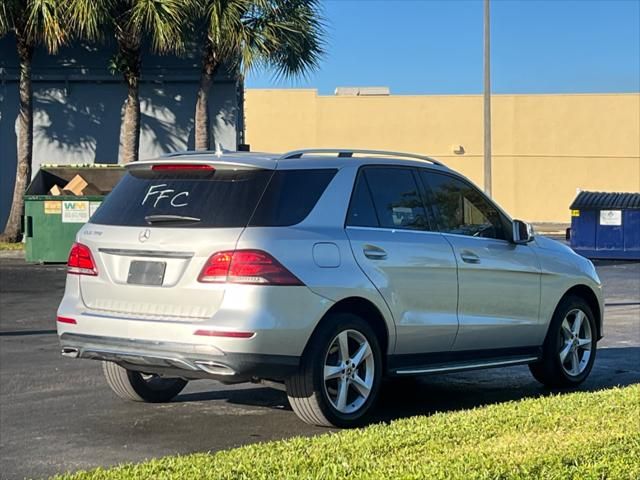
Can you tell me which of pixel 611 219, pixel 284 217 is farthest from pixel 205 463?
pixel 611 219

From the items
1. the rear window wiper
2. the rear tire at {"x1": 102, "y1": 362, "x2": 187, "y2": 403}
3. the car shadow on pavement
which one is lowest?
the car shadow on pavement

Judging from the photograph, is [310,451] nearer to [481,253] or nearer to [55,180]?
[481,253]

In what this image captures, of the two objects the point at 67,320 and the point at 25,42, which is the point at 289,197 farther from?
the point at 25,42

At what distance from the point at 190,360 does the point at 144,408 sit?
1545 millimetres

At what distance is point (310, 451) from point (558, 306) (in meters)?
3.73

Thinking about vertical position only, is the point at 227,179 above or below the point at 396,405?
above

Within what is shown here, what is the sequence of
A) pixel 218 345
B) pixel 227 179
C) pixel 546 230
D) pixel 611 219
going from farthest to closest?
pixel 546 230 → pixel 611 219 → pixel 227 179 → pixel 218 345

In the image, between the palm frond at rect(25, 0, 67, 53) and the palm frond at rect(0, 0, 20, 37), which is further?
the palm frond at rect(0, 0, 20, 37)

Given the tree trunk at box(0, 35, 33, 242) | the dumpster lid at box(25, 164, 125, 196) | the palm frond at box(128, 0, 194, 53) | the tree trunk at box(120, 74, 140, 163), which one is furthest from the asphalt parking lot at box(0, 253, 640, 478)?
the tree trunk at box(0, 35, 33, 242)

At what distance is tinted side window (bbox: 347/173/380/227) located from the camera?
7.05 meters

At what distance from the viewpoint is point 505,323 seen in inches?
315

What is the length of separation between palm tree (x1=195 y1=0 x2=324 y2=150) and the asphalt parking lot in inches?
519

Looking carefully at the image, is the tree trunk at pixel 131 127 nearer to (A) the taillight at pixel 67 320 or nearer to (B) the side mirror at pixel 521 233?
(B) the side mirror at pixel 521 233

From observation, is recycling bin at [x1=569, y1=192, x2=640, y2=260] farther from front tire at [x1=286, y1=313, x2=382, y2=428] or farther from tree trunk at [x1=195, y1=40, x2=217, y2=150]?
front tire at [x1=286, y1=313, x2=382, y2=428]
